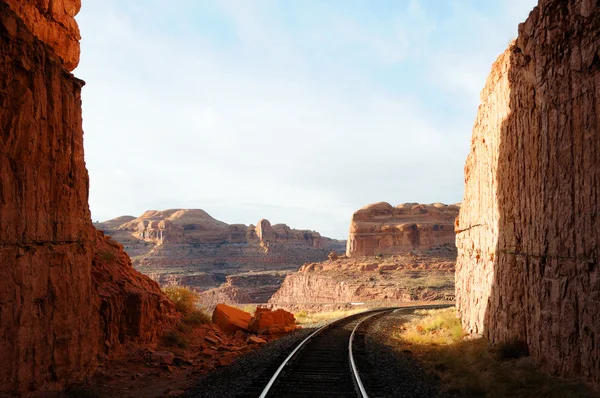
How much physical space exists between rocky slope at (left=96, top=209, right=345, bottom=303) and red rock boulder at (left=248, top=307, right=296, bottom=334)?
229 feet

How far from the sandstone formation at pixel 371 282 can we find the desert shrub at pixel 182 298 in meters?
28.1

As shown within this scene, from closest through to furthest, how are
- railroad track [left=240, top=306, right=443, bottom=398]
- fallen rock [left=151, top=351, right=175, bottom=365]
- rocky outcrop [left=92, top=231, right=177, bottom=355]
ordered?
railroad track [left=240, top=306, right=443, bottom=398]
rocky outcrop [left=92, top=231, right=177, bottom=355]
fallen rock [left=151, top=351, right=175, bottom=365]

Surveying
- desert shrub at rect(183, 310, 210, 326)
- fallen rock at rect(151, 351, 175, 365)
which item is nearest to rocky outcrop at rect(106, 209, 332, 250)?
desert shrub at rect(183, 310, 210, 326)

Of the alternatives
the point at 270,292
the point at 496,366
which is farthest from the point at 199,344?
the point at 270,292

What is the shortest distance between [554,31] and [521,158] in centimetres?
343

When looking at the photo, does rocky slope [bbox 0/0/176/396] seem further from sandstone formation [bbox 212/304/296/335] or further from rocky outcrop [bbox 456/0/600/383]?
rocky outcrop [bbox 456/0/600/383]

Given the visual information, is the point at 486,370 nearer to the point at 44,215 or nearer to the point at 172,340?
the point at 172,340

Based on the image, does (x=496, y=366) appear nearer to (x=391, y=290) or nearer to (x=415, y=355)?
(x=415, y=355)

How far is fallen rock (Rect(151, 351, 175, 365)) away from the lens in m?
12.5

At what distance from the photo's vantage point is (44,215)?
356 inches

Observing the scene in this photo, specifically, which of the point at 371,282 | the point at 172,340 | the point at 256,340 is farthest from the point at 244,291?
the point at 172,340

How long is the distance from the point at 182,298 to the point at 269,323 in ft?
12.7

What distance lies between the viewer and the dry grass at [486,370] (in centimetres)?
889

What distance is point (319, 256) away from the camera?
13462 cm
